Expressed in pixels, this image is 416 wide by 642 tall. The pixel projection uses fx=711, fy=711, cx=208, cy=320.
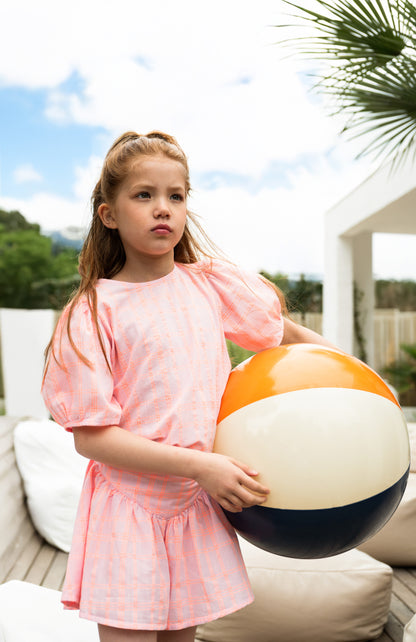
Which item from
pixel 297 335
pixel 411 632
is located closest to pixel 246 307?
pixel 297 335

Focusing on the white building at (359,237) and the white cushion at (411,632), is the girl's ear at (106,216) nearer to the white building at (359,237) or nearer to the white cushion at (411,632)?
the white cushion at (411,632)

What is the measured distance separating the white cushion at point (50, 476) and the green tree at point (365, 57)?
2.41 m

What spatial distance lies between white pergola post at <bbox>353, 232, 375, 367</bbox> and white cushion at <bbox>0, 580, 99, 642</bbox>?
28.8ft

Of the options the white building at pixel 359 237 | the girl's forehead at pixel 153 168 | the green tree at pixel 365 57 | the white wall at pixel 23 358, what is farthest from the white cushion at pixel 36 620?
the white wall at pixel 23 358

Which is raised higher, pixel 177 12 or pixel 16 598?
pixel 177 12

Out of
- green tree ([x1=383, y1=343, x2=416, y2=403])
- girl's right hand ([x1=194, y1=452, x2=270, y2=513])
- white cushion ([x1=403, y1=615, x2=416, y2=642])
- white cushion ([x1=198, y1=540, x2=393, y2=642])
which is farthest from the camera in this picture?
green tree ([x1=383, y1=343, x2=416, y2=403])

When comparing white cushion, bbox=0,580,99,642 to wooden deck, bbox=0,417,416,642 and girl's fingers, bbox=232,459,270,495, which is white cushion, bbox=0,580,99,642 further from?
girl's fingers, bbox=232,459,270,495

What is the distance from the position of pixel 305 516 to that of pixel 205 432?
0.26 metres

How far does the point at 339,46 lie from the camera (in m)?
3.90

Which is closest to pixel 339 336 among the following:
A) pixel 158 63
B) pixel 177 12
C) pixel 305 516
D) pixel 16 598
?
pixel 16 598

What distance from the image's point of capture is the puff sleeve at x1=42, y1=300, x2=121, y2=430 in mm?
1354

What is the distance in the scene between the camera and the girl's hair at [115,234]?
1.46m

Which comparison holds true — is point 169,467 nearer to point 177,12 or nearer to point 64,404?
point 64,404

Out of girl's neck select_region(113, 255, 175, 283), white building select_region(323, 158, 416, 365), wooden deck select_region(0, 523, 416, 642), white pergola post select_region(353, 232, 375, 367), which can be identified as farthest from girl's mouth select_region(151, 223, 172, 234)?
white pergola post select_region(353, 232, 375, 367)
